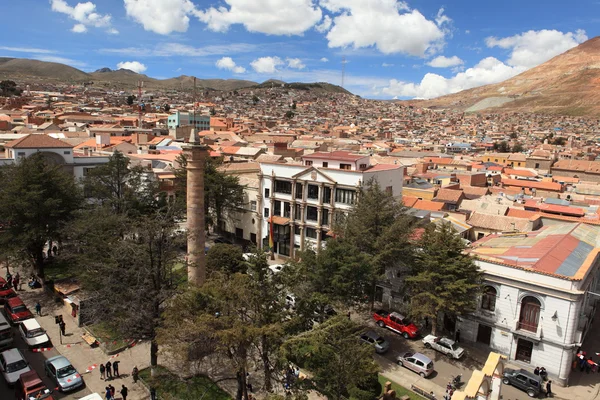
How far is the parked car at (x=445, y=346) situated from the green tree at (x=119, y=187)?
83.3 feet

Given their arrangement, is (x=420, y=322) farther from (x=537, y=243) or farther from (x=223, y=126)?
(x=223, y=126)

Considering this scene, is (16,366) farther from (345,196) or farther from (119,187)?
(345,196)

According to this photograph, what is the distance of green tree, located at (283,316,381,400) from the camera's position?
1595 cm

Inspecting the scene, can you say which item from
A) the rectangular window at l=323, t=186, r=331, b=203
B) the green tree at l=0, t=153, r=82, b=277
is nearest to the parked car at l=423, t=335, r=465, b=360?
the rectangular window at l=323, t=186, r=331, b=203

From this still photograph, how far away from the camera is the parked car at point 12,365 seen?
740 inches

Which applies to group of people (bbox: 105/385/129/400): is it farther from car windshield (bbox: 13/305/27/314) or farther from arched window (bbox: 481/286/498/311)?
arched window (bbox: 481/286/498/311)

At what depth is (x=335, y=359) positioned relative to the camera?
16.4m

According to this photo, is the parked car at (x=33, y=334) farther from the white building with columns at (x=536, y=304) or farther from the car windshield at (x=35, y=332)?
the white building with columns at (x=536, y=304)

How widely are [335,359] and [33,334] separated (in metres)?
16.9

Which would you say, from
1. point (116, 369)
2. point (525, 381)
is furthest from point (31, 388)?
point (525, 381)

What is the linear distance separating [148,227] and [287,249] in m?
20.9

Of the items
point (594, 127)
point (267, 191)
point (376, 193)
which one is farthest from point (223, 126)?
→ point (594, 127)

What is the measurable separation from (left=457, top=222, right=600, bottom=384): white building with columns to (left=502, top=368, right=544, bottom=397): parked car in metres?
1.63

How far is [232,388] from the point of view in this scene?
1994 centimetres
